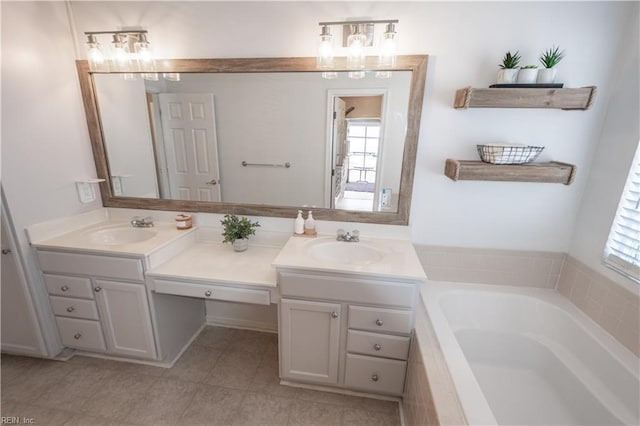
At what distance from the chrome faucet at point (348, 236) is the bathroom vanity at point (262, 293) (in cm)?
4

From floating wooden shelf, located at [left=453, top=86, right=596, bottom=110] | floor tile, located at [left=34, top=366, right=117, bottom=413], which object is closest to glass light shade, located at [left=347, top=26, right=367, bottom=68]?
floating wooden shelf, located at [left=453, top=86, right=596, bottom=110]

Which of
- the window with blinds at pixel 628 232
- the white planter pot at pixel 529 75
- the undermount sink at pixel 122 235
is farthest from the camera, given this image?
the undermount sink at pixel 122 235

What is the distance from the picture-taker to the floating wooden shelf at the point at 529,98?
1.38 meters

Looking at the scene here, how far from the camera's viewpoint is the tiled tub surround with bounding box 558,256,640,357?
4.29 ft

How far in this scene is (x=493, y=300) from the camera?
1.76 m

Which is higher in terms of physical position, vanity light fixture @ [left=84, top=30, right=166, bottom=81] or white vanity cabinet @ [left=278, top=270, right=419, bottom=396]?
vanity light fixture @ [left=84, top=30, right=166, bottom=81]

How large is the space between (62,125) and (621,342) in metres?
3.33

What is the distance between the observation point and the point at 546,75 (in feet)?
4.66

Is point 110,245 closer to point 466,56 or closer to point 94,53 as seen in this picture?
point 94,53

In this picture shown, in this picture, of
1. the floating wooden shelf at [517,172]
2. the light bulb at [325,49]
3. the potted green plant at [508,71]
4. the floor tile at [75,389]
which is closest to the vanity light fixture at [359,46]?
the light bulb at [325,49]

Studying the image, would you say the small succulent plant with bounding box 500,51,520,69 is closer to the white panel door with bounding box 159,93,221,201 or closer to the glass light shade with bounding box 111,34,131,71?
the white panel door with bounding box 159,93,221,201

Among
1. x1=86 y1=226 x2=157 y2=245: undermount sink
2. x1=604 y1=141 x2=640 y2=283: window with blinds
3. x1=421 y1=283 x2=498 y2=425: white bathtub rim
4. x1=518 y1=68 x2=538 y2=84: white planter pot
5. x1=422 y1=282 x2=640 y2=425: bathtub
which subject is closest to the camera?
x1=421 y1=283 x2=498 y2=425: white bathtub rim

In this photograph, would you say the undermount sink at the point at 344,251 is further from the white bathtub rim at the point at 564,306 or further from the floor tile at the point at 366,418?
the floor tile at the point at 366,418

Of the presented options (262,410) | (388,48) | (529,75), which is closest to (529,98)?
(529,75)
